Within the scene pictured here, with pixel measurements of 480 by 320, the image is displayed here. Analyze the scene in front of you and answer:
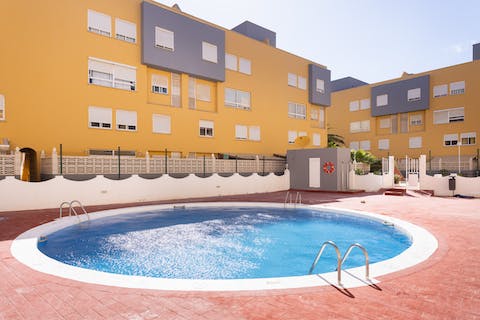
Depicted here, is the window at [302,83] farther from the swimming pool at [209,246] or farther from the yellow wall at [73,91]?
the swimming pool at [209,246]

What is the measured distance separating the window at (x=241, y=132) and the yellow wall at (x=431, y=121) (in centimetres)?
2417

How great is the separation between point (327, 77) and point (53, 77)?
98.3ft

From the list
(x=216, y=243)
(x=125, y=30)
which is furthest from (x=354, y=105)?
(x=216, y=243)

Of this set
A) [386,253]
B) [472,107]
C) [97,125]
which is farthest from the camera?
[472,107]

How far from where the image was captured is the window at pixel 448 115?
1407 inches

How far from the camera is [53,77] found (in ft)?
60.4

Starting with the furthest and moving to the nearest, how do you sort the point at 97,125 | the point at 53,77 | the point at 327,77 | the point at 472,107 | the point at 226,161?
1. the point at 327,77
2. the point at 472,107
3. the point at 226,161
4. the point at 97,125
5. the point at 53,77

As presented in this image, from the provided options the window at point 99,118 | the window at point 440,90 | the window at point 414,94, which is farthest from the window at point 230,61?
the window at point 440,90

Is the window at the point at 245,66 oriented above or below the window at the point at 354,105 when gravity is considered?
above

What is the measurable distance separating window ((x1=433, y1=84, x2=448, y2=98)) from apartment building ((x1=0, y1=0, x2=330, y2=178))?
21.6 metres

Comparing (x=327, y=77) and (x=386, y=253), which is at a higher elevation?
(x=327, y=77)

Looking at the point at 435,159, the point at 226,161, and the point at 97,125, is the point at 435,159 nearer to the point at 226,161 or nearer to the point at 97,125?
the point at 226,161

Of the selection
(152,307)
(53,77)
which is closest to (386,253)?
(152,307)

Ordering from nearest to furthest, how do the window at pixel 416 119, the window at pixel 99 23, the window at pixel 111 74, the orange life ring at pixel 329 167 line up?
the window at pixel 99 23
the window at pixel 111 74
the orange life ring at pixel 329 167
the window at pixel 416 119
